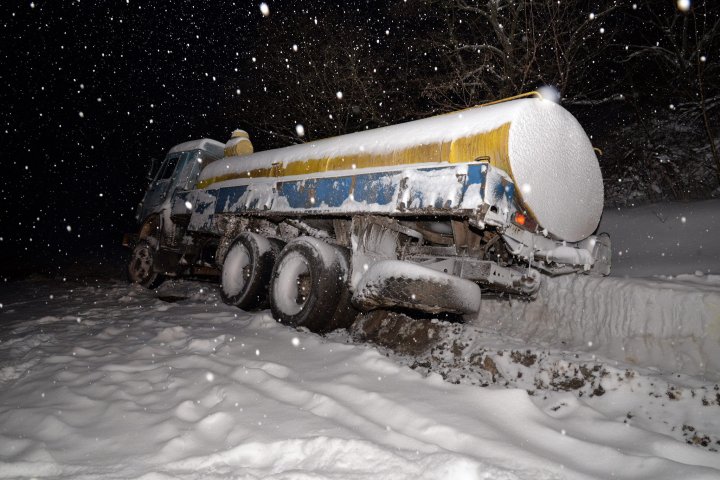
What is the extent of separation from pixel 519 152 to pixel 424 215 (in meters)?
1.02

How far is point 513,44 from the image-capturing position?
10.3 metres

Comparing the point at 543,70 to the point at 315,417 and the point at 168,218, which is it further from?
the point at 315,417

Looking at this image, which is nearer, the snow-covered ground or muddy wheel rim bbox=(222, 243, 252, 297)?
the snow-covered ground

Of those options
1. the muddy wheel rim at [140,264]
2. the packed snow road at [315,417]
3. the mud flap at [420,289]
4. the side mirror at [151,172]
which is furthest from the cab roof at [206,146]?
the mud flap at [420,289]

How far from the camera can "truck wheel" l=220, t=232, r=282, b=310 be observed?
225 inches

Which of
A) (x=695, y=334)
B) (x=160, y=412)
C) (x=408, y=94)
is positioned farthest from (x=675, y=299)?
(x=408, y=94)

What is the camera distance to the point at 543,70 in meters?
9.96

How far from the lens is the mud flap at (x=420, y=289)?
3764mm

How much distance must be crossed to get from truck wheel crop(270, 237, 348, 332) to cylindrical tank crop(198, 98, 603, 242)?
98 cm

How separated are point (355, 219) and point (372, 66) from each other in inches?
393

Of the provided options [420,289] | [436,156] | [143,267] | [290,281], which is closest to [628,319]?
[420,289]

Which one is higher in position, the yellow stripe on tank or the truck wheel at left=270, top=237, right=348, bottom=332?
the yellow stripe on tank

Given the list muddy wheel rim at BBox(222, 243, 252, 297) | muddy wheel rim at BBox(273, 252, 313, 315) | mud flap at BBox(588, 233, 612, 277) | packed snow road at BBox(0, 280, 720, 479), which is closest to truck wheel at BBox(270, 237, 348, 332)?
muddy wheel rim at BBox(273, 252, 313, 315)

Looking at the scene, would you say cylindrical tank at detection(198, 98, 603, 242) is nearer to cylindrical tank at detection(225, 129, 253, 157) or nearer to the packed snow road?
the packed snow road
